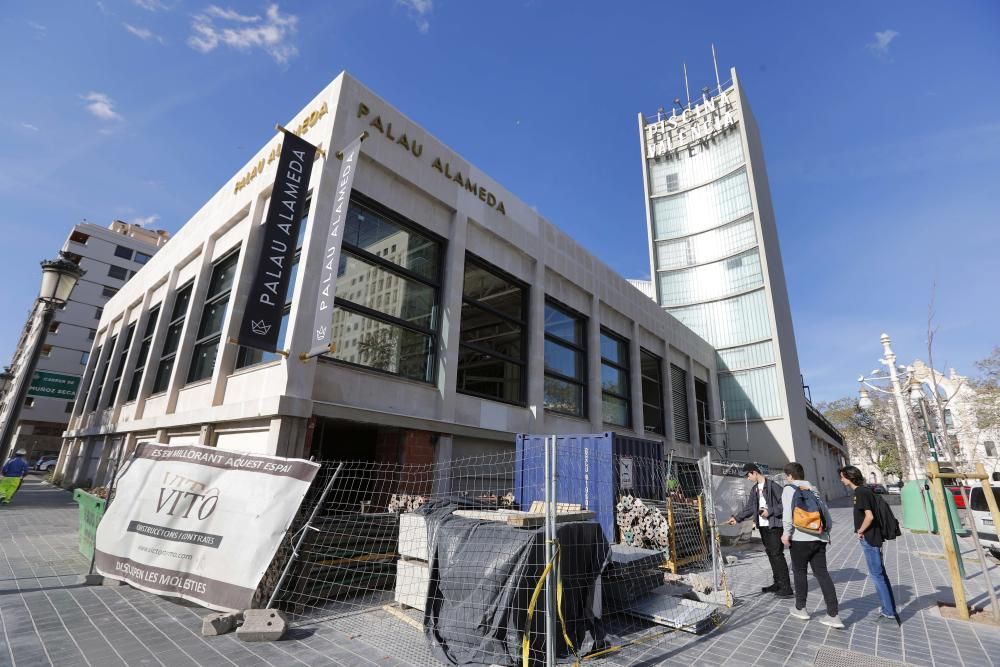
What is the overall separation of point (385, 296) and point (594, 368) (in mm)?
9367

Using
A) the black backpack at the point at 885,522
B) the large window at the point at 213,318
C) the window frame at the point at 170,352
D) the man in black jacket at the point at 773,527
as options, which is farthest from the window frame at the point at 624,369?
the window frame at the point at 170,352

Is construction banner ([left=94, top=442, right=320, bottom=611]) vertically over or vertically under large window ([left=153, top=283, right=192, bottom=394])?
under

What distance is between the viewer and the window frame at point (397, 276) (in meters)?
10.7

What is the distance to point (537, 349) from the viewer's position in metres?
15.0

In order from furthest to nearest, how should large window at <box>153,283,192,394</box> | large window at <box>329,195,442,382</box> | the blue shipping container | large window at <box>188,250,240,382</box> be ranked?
large window at <box>153,283,192,394</box> < large window at <box>188,250,240,382</box> < large window at <box>329,195,442,382</box> < the blue shipping container

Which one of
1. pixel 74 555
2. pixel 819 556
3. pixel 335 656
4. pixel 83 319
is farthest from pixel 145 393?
pixel 83 319

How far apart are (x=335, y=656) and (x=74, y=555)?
7489 millimetres

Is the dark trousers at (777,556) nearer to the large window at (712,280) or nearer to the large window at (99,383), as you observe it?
the large window at (712,280)

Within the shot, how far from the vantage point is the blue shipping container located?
9.90 m

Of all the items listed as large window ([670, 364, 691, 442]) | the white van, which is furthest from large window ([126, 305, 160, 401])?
the white van

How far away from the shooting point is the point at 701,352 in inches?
1106

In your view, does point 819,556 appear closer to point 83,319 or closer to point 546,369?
point 546,369

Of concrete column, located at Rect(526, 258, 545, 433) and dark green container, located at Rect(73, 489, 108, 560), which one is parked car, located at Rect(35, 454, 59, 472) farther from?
concrete column, located at Rect(526, 258, 545, 433)

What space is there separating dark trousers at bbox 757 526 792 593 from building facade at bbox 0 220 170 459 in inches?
2018
